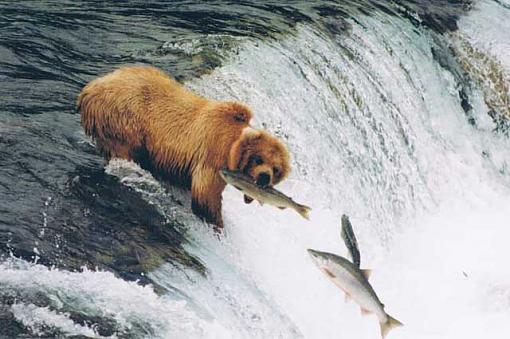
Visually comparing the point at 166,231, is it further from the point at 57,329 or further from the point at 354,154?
the point at 354,154

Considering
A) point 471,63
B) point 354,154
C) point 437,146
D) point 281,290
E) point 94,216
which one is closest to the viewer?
point 94,216

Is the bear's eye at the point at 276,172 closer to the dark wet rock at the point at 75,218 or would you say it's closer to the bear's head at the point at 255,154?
the bear's head at the point at 255,154

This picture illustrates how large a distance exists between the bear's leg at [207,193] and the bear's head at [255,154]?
192 millimetres

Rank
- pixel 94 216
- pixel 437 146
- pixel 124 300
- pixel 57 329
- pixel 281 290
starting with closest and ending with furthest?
1. pixel 57 329
2. pixel 124 300
3. pixel 94 216
4. pixel 281 290
5. pixel 437 146

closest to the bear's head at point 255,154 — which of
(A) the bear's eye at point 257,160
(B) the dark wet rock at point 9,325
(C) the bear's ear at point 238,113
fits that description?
(A) the bear's eye at point 257,160

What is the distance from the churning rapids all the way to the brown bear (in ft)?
0.54

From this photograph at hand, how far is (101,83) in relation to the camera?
5.48 meters

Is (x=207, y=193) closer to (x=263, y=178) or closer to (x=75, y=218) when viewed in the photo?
(x=263, y=178)

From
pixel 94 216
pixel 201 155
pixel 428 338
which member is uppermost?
pixel 201 155

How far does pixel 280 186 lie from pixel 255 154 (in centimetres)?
140

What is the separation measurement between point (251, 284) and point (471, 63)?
5470mm

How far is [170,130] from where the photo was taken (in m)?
5.45

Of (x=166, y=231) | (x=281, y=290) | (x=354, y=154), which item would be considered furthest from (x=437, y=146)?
(x=166, y=231)

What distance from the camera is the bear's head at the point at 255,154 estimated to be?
514 cm
